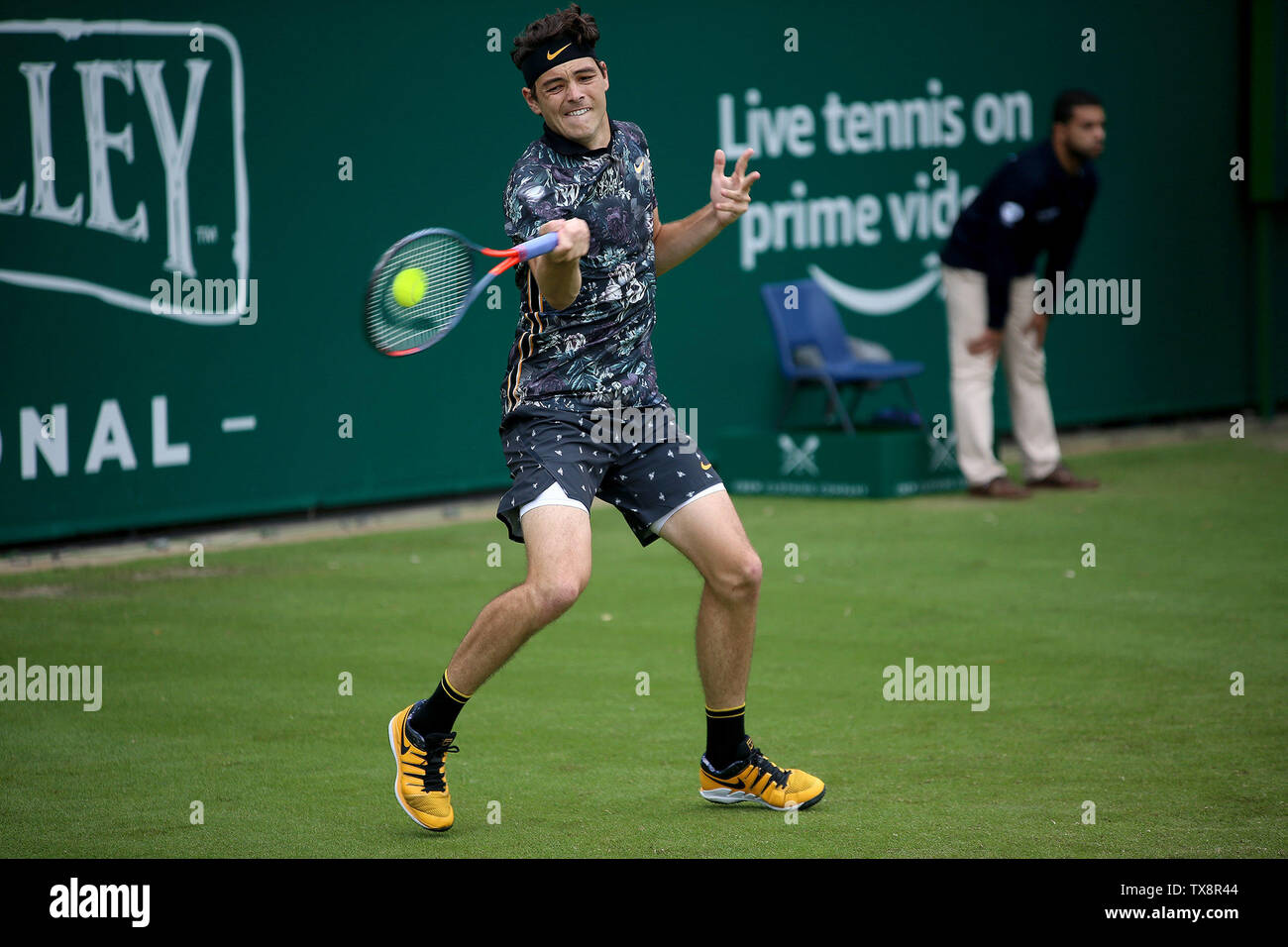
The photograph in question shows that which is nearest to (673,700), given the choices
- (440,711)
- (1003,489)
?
(440,711)

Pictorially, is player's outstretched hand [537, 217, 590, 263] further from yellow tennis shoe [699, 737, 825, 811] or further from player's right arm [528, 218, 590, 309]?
yellow tennis shoe [699, 737, 825, 811]

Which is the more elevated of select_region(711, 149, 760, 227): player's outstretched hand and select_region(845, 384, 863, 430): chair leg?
select_region(711, 149, 760, 227): player's outstretched hand

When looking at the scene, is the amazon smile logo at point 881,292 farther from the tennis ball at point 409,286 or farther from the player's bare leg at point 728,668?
the tennis ball at point 409,286

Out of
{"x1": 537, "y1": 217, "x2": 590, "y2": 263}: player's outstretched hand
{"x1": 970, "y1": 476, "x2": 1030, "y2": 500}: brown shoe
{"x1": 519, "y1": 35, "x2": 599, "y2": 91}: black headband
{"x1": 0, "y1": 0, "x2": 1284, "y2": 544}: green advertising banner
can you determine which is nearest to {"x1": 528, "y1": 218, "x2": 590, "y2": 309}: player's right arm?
{"x1": 537, "y1": 217, "x2": 590, "y2": 263}: player's outstretched hand

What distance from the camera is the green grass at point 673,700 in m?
4.62

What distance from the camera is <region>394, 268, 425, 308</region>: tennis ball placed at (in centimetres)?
450

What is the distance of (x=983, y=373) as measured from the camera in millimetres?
10273

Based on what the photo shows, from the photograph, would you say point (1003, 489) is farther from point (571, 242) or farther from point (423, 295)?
point (571, 242)

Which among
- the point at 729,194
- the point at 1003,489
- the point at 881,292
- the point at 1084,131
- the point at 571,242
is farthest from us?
the point at 881,292

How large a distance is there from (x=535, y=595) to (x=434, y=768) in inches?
21.4
